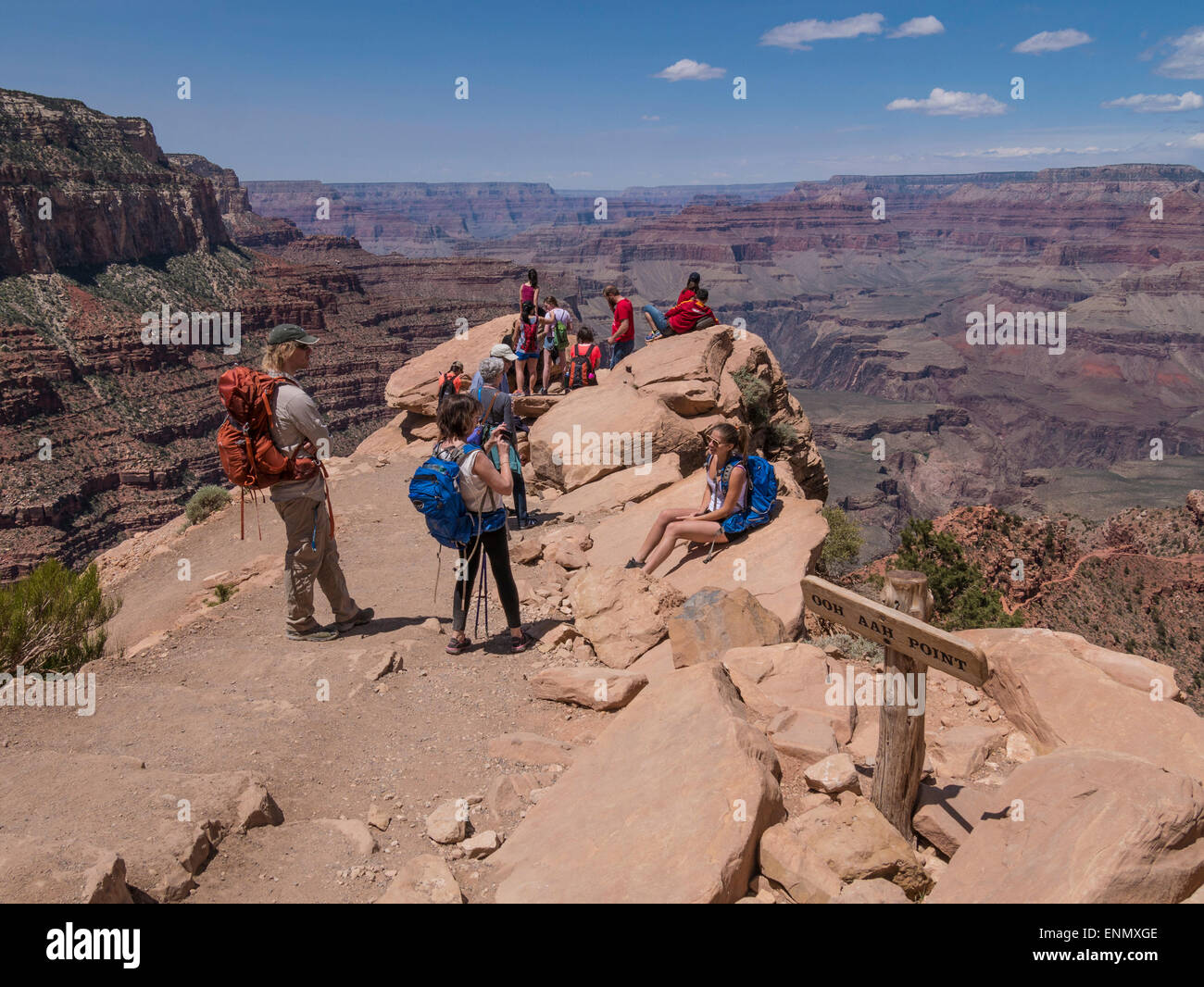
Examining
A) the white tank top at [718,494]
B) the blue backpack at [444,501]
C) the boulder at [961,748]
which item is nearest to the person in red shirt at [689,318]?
the white tank top at [718,494]

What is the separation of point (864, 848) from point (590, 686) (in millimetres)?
2517

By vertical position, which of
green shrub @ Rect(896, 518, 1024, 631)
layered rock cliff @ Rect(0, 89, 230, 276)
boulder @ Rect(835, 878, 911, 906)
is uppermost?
layered rock cliff @ Rect(0, 89, 230, 276)

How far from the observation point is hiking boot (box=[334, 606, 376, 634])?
753cm

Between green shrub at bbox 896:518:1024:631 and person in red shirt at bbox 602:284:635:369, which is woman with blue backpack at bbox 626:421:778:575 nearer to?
person in red shirt at bbox 602:284:635:369

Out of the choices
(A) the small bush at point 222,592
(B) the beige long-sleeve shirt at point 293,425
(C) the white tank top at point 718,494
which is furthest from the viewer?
(A) the small bush at point 222,592

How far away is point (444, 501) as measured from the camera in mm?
6176

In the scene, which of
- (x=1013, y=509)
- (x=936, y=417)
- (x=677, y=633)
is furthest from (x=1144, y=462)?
(x=677, y=633)

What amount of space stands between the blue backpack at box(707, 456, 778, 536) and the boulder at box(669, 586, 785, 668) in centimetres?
195

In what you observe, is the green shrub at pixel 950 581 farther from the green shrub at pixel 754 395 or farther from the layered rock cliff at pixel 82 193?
the layered rock cliff at pixel 82 193

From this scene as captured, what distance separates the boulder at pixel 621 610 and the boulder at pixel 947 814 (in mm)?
2804

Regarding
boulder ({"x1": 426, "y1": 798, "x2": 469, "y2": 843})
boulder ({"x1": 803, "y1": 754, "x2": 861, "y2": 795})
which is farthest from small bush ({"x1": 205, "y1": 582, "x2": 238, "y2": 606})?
boulder ({"x1": 803, "y1": 754, "x2": 861, "y2": 795})

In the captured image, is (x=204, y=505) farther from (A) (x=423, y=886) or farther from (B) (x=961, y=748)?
(B) (x=961, y=748)

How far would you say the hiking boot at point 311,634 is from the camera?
7303 mm
